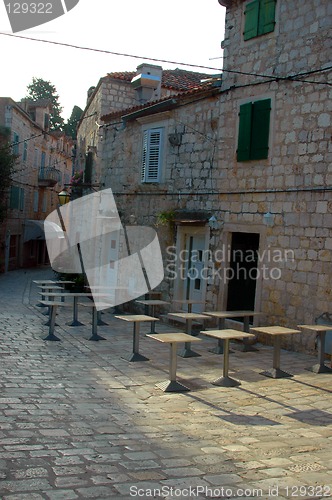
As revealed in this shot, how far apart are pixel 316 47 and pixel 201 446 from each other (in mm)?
7419

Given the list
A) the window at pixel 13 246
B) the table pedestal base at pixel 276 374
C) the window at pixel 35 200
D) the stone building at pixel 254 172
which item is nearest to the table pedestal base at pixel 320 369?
the table pedestal base at pixel 276 374

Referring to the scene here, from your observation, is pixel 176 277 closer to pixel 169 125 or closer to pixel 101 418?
pixel 169 125

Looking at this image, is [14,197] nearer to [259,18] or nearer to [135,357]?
[259,18]

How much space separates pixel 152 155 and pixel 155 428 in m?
9.49

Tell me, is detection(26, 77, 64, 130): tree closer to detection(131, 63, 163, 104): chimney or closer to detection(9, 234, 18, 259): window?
detection(9, 234, 18, 259): window

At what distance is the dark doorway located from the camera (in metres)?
10.9

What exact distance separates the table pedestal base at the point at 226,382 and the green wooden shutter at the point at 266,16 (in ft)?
22.5

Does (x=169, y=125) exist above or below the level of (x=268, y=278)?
above

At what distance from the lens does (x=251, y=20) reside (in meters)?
10.8

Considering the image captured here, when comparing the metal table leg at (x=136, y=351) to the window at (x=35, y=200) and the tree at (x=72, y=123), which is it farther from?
the tree at (x=72, y=123)

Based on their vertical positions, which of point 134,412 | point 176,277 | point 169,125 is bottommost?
point 134,412

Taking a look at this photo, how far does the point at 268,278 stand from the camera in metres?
10.2

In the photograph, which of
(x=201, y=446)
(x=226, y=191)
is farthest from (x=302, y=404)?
(x=226, y=191)

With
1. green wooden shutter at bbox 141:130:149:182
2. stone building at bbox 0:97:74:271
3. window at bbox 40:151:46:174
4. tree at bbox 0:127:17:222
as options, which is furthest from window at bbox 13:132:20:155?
green wooden shutter at bbox 141:130:149:182
